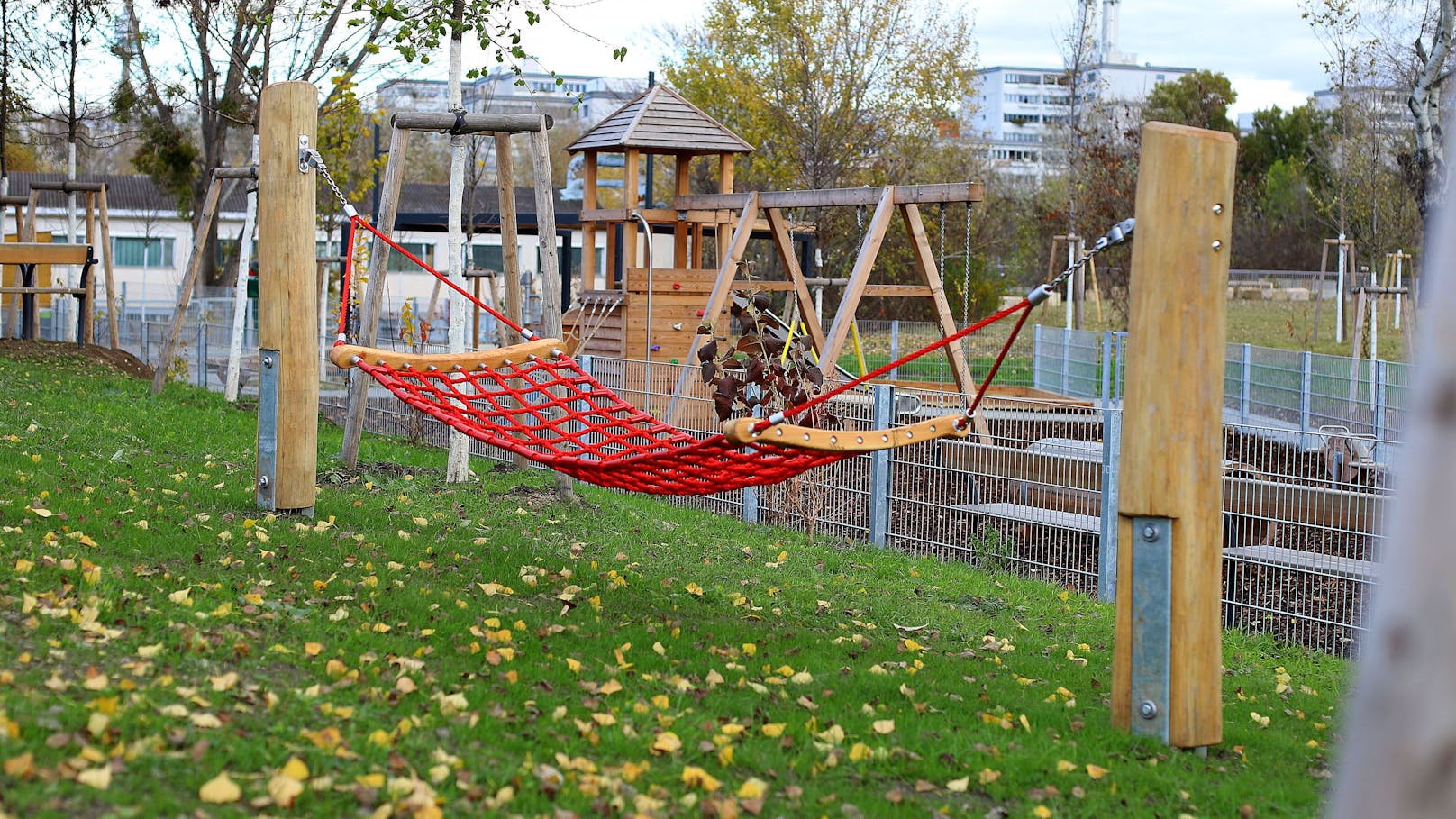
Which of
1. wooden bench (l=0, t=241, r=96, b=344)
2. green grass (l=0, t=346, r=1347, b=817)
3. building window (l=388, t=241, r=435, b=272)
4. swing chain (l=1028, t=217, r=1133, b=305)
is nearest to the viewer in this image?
green grass (l=0, t=346, r=1347, b=817)

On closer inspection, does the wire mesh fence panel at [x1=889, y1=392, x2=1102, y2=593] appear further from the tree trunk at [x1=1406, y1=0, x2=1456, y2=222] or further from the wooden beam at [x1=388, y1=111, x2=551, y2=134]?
the tree trunk at [x1=1406, y1=0, x2=1456, y2=222]

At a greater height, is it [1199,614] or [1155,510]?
[1155,510]

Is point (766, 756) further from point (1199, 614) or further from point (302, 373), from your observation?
point (302, 373)

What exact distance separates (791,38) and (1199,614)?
77.0 feet

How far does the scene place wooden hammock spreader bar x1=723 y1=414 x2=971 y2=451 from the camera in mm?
4195

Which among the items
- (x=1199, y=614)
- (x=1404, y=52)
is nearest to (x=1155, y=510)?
(x=1199, y=614)

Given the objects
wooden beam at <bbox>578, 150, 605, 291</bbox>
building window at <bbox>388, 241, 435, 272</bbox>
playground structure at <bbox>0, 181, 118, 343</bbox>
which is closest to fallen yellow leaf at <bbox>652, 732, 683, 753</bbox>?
playground structure at <bbox>0, 181, 118, 343</bbox>

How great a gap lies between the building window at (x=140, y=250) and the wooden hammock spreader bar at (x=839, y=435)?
39823mm

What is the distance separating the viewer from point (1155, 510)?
3.80m

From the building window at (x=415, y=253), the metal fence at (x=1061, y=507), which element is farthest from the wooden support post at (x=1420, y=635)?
the building window at (x=415, y=253)

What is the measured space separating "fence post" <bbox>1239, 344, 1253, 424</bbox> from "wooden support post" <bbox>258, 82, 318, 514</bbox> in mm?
9769

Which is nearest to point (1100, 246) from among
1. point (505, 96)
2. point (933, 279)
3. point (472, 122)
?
point (472, 122)

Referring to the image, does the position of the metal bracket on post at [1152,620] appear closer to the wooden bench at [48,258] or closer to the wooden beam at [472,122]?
the wooden beam at [472,122]

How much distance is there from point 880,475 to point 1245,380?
281 inches
